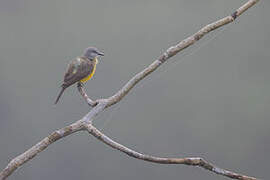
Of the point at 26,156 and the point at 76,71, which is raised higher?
the point at 76,71

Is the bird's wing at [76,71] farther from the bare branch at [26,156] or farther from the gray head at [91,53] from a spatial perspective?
the bare branch at [26,156]

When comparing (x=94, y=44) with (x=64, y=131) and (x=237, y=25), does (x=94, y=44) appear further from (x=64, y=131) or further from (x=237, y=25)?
(x=64, y=131)

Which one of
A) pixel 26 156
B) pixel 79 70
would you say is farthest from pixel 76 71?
pixel 26 156

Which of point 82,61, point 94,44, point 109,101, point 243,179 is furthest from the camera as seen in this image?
point 94,44

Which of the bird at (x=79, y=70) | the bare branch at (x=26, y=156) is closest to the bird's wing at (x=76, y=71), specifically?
the bird at (x=79, y=70)

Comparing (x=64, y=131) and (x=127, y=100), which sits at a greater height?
(x=127, y=100)

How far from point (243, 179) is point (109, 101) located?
41 centimetres

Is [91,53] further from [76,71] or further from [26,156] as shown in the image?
[26,156]

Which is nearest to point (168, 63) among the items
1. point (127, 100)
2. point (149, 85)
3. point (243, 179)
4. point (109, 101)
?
point (149, 85)

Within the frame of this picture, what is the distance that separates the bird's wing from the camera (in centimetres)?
143

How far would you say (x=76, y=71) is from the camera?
1.43 metres

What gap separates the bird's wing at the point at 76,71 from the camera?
4.68 ft

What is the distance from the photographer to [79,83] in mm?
1465

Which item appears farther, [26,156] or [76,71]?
[76,71]
